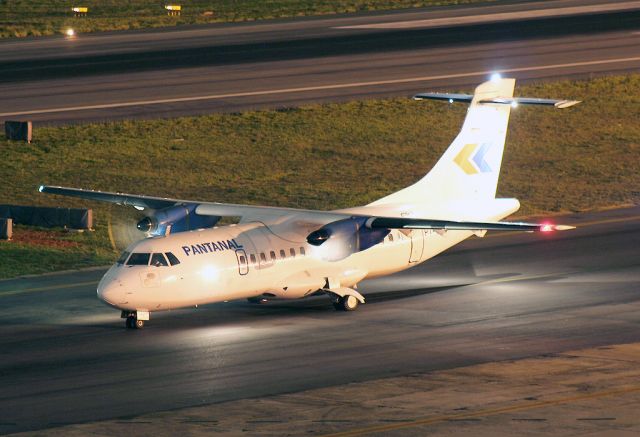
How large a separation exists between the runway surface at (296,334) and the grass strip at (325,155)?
10.5m

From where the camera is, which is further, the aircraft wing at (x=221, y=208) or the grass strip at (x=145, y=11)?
the grass strip at (x=145, y=11)

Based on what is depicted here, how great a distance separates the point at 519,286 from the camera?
3975 centimetres

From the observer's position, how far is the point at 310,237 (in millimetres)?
36938

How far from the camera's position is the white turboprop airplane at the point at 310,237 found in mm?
34750

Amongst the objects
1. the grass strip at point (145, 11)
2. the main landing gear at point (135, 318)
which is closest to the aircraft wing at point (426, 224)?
the main landing gear at point (135, 318)

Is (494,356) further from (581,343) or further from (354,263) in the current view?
(354,263)

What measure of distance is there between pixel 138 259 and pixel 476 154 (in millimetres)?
11068

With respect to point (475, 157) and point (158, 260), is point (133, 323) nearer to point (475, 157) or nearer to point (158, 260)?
point (158, 260)

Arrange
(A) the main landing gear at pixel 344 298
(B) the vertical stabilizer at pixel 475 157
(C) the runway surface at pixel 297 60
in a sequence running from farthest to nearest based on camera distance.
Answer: (C) the runway surface at pixel 297 60 < (B) the vertical stabilizer at pixel 475 157 < (A) the main landing gear at pixel 344 298

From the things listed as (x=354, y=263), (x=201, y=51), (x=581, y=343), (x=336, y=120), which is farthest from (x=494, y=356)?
(x=201, y=51)

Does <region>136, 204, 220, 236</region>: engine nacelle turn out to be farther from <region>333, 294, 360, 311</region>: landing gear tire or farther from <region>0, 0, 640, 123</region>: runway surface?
<region>0, 0, 640, 123</region>: runway surface

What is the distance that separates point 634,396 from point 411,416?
174 inches

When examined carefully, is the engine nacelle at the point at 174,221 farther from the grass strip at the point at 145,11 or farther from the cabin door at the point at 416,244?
the grass strip at the point at 145,11

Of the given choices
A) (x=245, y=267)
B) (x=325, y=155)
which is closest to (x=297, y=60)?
(x=325, y=155)
